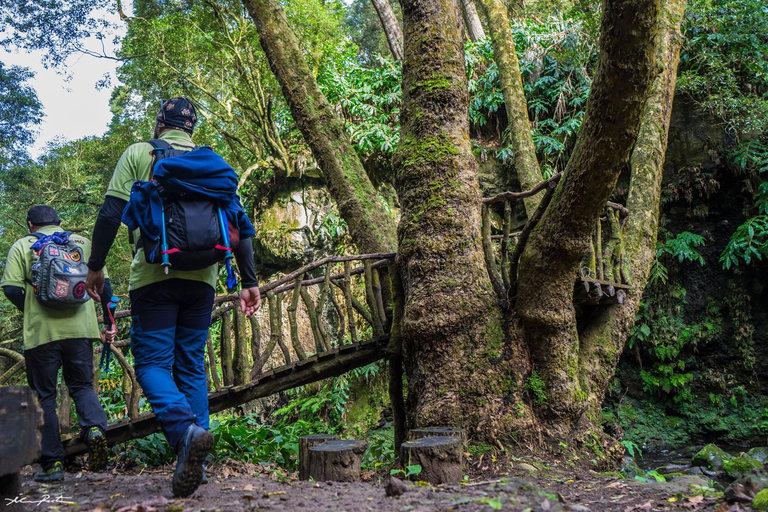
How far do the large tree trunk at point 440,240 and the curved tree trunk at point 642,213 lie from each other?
1371 mm

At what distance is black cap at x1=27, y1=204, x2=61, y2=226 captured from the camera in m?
3.98

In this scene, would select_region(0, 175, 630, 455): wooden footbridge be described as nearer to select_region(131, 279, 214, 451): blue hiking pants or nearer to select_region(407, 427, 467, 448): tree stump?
select_region(131, 279, 214, 451): blue hiking pants

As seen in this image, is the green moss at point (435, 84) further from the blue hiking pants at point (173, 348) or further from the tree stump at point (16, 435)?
the tree stump at point (16, 435)

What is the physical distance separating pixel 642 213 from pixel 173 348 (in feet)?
16.3

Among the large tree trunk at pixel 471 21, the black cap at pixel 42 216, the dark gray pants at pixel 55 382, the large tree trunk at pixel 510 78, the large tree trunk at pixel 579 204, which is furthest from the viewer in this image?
the large tree trunk at pixel 471 21

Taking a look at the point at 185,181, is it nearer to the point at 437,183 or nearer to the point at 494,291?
the point at 437,183

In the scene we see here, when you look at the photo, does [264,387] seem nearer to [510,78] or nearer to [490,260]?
[490,260]

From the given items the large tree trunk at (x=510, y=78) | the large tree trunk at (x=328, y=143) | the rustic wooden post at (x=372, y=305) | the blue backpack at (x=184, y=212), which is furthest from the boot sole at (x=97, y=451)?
the large tree trunk at (x=510, y=78)

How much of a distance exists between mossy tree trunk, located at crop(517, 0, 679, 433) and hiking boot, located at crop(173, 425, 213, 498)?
271 centimetres

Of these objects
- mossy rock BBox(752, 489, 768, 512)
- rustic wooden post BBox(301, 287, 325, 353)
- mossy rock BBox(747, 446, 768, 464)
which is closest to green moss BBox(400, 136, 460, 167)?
rustic wooden post BBox(301, 287, 325, 353)

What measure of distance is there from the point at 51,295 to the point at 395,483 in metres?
2.74

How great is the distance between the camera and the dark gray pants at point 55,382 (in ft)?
11.5

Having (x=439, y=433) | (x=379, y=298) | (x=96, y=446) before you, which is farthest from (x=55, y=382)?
(x=379, y=298)

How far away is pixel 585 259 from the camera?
5.08 m
